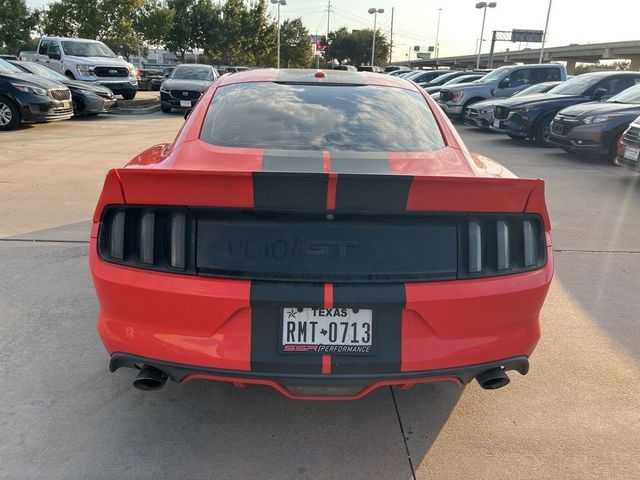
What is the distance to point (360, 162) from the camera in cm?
243

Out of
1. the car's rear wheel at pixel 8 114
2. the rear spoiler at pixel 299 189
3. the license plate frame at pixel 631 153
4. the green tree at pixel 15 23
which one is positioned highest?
the green tree at pixel 15 23

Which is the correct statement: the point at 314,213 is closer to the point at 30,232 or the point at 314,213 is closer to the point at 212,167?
the point at 212,167

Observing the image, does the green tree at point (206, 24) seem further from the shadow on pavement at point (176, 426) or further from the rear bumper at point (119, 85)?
the shadow on pavement at point (176, 426)

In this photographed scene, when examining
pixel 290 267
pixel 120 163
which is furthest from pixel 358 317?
pixel 120 163

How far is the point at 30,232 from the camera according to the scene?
5250 millimetres

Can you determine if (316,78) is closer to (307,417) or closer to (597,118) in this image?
(307,417)

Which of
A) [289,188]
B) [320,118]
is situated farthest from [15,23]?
[289,188]

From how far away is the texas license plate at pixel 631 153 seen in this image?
Answer: 737 cm

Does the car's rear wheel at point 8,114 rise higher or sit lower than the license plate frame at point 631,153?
lower

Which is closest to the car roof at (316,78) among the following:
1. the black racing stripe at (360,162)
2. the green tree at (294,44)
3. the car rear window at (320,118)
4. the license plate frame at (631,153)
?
the car rear window at (320,118)

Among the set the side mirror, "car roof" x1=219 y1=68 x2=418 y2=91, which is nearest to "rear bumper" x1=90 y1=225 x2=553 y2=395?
"car roof" x1=219 y1=68 x2=418 y2=91

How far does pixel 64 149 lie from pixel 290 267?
913 centimetres

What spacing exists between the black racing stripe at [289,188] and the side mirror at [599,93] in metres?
12.1

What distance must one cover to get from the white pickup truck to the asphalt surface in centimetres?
1541
